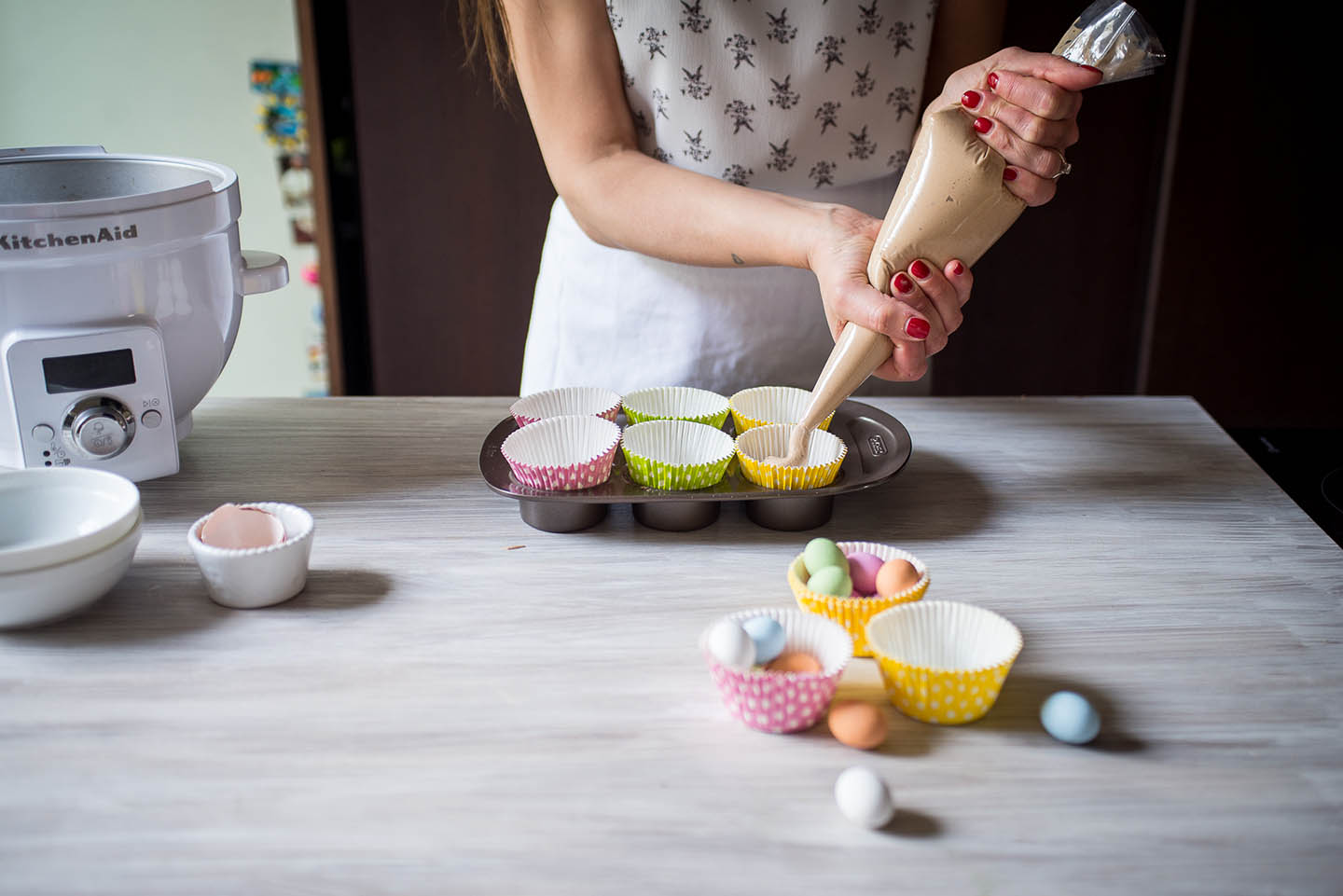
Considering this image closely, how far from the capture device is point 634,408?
1009mm

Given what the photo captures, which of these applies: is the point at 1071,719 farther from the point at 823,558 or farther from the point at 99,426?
the point at 99,426

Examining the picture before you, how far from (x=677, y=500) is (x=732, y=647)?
0.24 m

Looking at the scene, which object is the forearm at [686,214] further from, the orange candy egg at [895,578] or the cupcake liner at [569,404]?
the orange candy egg at [895,578]

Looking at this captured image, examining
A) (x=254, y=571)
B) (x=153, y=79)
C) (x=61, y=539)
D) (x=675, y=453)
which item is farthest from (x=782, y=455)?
(x=153, y=79)

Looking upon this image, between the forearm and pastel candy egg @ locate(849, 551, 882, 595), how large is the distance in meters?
0.33

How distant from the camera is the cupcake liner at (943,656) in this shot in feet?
2.06

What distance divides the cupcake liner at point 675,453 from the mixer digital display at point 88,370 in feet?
1.33

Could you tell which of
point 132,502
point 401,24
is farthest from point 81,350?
point 401,24

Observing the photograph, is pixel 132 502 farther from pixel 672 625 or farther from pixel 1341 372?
pixel 1341 372

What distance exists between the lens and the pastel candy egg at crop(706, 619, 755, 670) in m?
0.63

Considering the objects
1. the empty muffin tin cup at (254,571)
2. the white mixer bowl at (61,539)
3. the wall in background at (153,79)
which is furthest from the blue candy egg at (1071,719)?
the wall in background at (153,79)

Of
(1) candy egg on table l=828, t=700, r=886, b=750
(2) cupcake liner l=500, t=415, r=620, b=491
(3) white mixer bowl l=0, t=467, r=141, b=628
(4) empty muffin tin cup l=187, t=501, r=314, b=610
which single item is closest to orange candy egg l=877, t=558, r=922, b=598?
(1) candy egg on table l=828, t=700, r=886, b=750

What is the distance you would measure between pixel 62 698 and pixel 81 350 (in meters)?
0.31

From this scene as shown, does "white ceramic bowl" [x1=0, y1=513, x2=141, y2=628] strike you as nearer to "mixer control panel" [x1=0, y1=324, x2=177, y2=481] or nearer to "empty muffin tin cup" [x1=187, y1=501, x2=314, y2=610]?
"empty muffin tin cup" [x1=187, y1=501, x2=314, y2=610]
